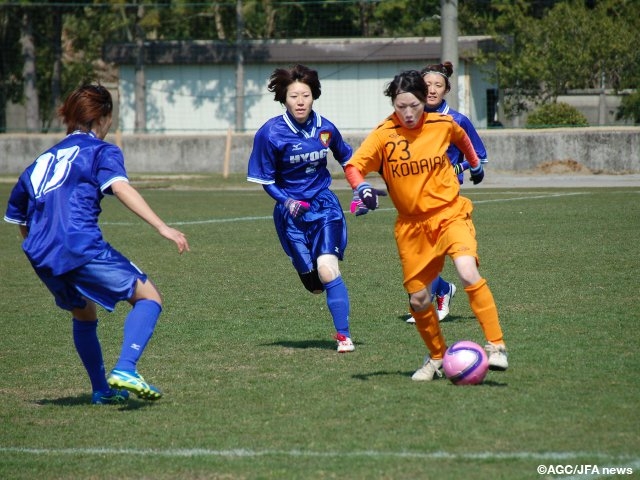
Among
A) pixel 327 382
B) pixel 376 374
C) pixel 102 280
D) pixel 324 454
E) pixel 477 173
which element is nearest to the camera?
pixel 324 454

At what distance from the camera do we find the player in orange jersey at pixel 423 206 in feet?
22.1

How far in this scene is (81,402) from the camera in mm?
6688

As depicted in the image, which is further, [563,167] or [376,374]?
[563,167]

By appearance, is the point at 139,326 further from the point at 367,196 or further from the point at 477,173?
the point at 477,173

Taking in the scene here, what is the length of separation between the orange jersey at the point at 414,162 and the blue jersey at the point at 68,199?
5.25ft

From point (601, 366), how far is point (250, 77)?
34.6 metres

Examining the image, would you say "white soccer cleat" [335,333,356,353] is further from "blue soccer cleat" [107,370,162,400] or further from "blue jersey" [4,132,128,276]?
"blue jersey" [4,132,128,276]

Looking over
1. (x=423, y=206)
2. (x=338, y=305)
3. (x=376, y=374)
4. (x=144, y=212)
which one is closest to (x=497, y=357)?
(x=376, y=374)

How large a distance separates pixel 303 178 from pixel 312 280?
763 millimetres

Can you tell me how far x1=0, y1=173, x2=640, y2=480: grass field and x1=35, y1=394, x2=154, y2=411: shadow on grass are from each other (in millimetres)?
30

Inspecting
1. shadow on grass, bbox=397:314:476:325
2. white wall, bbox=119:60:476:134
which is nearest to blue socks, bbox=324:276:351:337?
shadow on grass, bbox=397:314:476:325

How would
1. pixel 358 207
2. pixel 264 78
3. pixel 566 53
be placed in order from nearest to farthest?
1. pixel 358 207
2. pixel 566 53
3. pixel 264 78

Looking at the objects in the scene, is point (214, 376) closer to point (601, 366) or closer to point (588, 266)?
point (601, 366)

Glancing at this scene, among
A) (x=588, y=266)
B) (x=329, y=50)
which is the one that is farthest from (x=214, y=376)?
(x=329, y=50)
